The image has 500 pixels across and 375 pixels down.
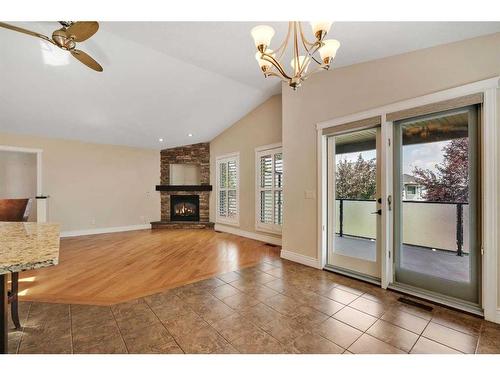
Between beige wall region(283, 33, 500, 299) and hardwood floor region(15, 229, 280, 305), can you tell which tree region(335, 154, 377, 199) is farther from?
hardwood floor region(15, 229, 280, 305)

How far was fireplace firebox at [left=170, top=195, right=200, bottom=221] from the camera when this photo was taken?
21.0ft

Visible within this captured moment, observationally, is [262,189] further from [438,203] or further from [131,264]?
[438,203]

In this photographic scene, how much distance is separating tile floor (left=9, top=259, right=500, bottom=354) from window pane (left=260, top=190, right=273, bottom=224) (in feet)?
7.64

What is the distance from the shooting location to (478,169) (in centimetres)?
193

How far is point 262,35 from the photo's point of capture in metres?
1.60

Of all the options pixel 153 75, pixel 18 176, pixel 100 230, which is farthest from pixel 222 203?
pixel 18 176

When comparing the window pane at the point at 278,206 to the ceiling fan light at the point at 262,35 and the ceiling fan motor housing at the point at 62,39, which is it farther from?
the ceiling fan motor housing at the point at 62,39

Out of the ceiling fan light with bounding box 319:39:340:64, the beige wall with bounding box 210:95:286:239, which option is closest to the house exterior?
the ceiling fan light with bounding box 319:39:340:64

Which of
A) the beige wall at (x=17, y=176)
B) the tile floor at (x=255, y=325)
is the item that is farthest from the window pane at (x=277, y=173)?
the beige wall at (x=17, y=176)

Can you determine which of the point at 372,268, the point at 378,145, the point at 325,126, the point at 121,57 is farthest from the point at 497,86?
the point at 121,57

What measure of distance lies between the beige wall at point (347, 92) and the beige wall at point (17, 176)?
618cm

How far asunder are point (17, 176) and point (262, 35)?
283 inches
